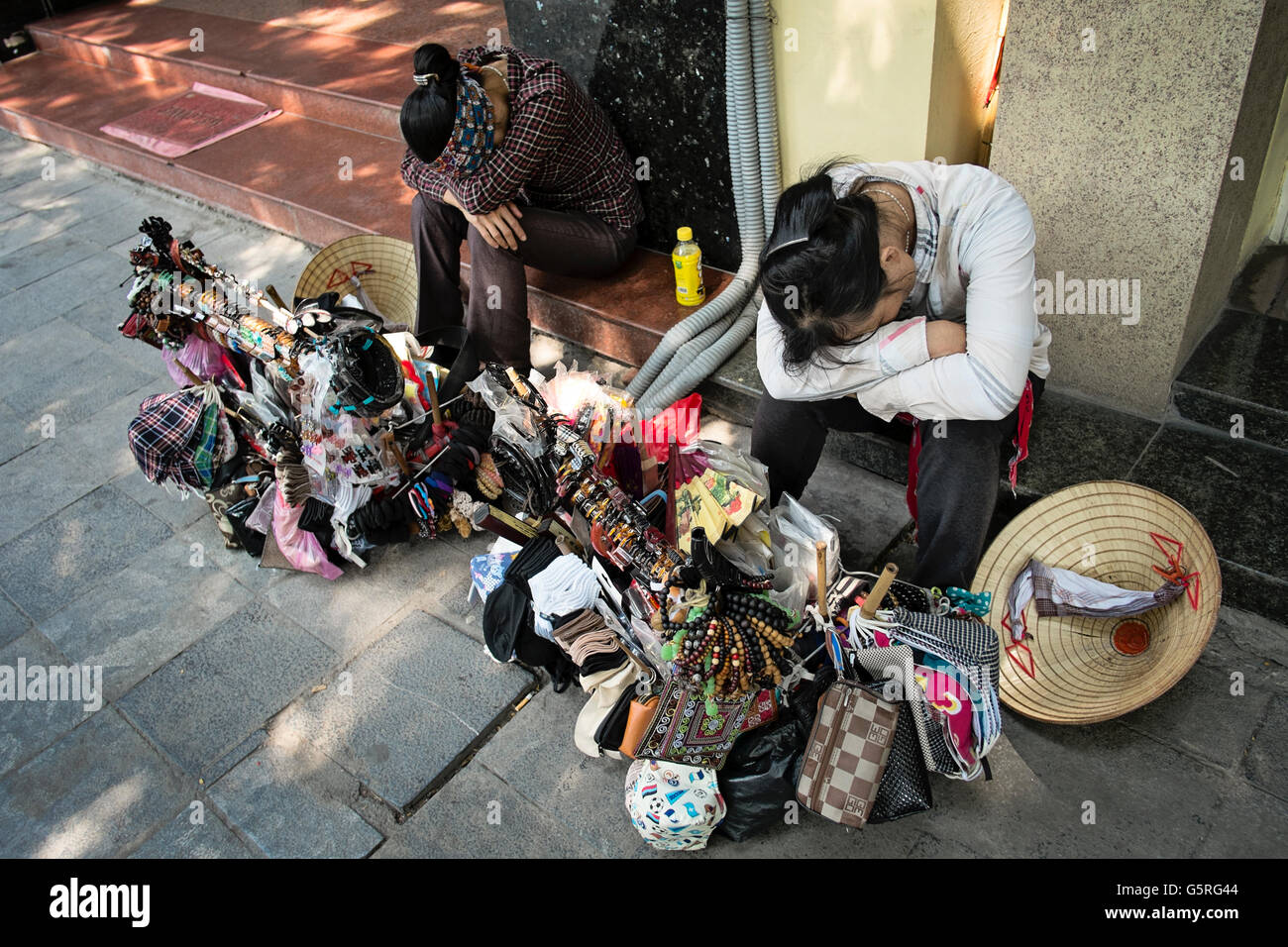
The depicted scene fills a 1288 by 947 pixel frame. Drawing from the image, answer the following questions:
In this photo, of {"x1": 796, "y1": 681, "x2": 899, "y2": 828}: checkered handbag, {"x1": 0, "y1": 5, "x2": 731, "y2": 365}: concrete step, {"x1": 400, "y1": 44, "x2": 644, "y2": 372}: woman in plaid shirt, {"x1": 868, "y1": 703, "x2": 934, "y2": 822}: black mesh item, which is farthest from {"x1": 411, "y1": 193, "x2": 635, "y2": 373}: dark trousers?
{"x1": 868, "y1": 703, "x2": 934, "y2": 822}: black mesh item

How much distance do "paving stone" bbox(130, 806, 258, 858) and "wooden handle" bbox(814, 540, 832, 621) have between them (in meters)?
1.62

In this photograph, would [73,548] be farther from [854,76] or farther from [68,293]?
[854,76]

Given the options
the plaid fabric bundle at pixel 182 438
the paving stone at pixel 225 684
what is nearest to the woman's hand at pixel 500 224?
the plaid fabric bundle at pixel 182 438

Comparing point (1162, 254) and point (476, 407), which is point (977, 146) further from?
point (476, 407)

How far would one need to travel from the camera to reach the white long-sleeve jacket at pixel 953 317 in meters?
2.07

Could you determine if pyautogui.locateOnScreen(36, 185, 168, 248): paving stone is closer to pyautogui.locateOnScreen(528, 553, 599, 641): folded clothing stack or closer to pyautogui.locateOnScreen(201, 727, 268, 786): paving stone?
pyautogui.locateOnScreen(201, 727, 268, 786): paving stone

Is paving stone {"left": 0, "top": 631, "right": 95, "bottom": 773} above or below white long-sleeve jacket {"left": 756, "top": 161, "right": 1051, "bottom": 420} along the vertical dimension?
below

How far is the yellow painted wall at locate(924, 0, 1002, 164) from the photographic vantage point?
106 inches

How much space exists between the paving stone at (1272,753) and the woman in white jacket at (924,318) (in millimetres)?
773

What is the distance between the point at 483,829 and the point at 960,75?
261 centimetres

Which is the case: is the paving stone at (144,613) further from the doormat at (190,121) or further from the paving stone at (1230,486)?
the doormat at (190,121)

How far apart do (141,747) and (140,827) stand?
28 cm

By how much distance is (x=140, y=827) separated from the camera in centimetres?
250

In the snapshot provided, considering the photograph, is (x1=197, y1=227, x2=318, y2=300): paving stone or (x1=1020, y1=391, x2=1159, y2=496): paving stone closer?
(x1=1020, y1=391, x2=1159, y2=496): paving stone
